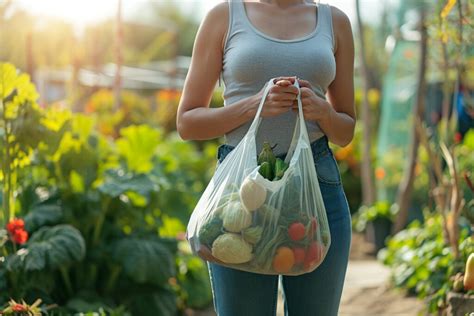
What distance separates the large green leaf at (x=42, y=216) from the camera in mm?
4418

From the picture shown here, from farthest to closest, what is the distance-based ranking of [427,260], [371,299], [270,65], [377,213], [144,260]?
1. [377,213]
2. [371,299]
3. [427,260]
4. [144,260]
5. [270,65]

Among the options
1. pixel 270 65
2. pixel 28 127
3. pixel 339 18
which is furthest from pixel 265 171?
pixel 28 127

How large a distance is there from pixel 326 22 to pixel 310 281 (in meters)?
0.68

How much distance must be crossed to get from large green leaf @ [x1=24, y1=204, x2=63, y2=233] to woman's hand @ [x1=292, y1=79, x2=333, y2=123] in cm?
244

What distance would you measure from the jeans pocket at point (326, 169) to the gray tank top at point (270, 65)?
2.2 inches

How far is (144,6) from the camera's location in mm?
49719

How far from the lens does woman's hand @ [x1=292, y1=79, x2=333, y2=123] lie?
225cm

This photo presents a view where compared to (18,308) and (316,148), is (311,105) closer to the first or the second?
(316,148)

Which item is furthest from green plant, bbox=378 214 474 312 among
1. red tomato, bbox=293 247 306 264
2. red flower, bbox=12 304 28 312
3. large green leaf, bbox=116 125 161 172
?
red tomato, bbox=293 247 306 264

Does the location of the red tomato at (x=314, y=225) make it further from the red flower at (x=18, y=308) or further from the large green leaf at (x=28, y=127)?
the large green leaf at (x=28, y=127)

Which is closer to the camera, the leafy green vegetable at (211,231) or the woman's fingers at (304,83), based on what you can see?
the leafy green vegetable at (211,231)

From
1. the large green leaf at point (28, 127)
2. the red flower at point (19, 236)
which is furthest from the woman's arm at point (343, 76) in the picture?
the large green leaf at point (28, 127)

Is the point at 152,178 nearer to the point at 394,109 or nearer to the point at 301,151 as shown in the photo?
the point at 301,151

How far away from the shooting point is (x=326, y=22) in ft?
7.95
